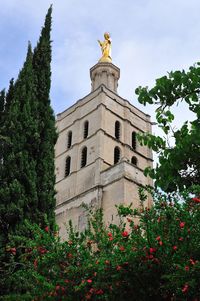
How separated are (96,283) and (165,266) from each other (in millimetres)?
1033

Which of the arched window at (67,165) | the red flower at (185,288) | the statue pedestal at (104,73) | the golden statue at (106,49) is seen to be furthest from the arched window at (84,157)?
the red flower at (185,288)

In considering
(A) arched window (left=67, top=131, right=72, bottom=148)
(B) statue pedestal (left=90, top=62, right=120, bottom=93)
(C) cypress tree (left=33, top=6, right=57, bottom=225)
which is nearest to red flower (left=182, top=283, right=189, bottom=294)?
(C) cypress tree (left=33, top=6, right=57, bottom=225)

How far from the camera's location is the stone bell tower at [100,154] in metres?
23.9

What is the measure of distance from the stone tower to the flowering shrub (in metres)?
15.0

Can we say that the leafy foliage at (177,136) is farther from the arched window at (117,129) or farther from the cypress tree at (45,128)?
the arched window at (117,129)

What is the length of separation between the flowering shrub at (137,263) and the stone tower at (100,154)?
15.0m

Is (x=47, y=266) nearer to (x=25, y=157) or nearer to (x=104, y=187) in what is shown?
(x=25, y=157)

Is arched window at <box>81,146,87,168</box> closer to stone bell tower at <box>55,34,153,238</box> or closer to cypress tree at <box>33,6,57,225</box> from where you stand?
stone bell tower at <box>55,34,153,238</box>

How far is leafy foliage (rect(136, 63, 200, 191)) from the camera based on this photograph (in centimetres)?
665

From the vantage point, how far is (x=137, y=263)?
565 cm

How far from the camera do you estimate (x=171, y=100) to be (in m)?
7.14

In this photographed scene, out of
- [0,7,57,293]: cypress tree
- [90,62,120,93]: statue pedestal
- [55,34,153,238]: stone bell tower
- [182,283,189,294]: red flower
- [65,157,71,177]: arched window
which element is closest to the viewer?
[182,283,189,294]: red flower

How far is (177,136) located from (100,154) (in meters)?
20.3

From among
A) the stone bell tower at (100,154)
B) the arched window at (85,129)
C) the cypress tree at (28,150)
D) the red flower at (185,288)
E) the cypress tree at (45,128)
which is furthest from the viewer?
the arched window at (85,129)
